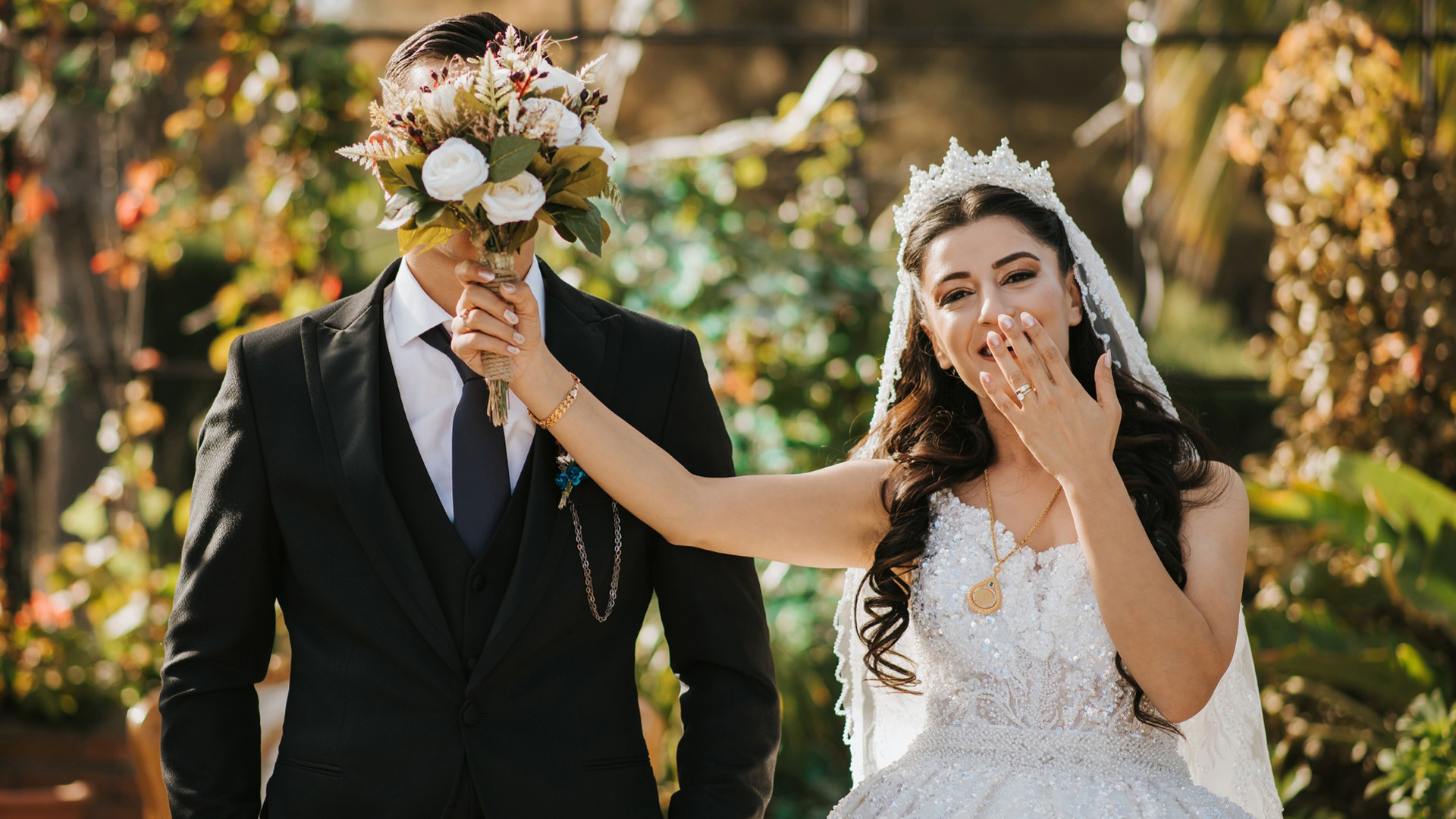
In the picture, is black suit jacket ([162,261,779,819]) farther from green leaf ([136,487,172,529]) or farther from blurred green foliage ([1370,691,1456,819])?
green leaf ([136,487,172,529])

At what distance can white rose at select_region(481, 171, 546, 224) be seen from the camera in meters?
1.91

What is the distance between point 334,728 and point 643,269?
300cm

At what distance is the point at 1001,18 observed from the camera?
11836 mm

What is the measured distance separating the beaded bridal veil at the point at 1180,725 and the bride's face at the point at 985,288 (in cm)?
13

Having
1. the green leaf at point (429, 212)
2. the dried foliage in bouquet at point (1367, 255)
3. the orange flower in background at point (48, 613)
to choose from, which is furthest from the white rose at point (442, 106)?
the orange flower in background at point (48, 613)

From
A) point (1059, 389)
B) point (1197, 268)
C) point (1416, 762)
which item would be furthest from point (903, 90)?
point (1059, 389)

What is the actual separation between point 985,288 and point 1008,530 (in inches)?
19.3

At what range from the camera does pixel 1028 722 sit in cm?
253

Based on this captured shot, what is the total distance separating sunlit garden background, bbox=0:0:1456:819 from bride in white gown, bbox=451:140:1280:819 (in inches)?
65.0

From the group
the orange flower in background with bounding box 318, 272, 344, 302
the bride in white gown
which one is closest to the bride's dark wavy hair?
the bride in white gown

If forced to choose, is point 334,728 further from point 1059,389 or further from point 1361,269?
point 1361,269

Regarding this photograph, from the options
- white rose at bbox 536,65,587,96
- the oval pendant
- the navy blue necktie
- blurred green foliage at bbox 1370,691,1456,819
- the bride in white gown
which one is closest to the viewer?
white rose at bbox 536,65,587,96

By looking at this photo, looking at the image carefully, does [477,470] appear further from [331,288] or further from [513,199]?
[331,288]

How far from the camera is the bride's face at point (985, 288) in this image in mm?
2471
